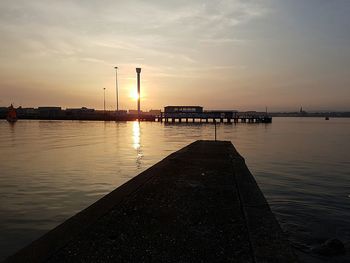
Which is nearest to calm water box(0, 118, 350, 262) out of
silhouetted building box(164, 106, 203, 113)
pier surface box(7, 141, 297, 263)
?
pier surface box(7, 141, 297, 263)

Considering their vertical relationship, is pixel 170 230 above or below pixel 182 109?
below

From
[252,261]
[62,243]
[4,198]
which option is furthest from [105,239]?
[4,198]

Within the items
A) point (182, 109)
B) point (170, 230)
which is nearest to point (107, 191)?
point (170, 230)

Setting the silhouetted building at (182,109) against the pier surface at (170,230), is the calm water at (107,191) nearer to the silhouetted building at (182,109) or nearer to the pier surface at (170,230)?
the pier surface at (170,230)

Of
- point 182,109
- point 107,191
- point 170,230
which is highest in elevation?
point 182,109

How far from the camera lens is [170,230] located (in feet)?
20.2

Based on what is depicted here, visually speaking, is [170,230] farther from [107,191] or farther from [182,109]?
[182,109]

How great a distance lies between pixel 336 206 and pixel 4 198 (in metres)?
11.6

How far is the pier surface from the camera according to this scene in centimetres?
507

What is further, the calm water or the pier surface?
the calm water

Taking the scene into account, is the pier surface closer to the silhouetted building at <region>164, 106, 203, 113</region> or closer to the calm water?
the calm water

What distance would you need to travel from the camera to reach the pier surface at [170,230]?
5.07 m

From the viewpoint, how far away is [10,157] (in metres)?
22.4

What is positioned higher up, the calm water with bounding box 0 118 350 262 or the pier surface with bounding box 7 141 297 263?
the pier surface with bounding box 7 141 297 263
